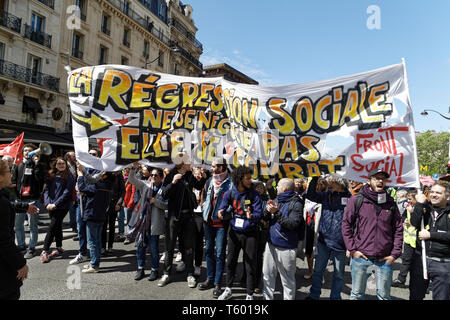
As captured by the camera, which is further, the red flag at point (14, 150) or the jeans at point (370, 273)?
the red flag at point (14, 150)

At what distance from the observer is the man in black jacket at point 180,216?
14.9 ft

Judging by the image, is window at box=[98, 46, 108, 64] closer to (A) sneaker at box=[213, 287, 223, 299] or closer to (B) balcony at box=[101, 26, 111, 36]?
(B) balcony at box=[101, 26, 111, 36]

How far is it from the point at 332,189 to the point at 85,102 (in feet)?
13.9

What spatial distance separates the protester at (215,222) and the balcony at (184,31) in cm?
3607

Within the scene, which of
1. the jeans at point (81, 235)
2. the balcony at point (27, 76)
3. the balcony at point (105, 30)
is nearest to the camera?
the jeans at point (81, 235)

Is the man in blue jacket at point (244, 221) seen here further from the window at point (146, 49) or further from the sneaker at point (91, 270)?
the window at point (146, 49)

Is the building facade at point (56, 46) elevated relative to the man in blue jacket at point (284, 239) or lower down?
elevated

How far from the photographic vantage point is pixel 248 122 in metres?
4.36

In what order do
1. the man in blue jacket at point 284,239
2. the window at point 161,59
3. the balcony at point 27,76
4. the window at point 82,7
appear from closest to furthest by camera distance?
the man in blue jacket at point 284,239
the balcony at point 27,76
the window at point 82,7
the window at point 161,59

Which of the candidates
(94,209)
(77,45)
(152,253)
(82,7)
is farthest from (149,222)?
(82,7)

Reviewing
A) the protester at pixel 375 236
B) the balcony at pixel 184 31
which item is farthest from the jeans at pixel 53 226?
the balcony at pixel 184 31

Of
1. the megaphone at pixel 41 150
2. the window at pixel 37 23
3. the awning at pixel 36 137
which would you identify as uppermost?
the window at pixel 37 23
